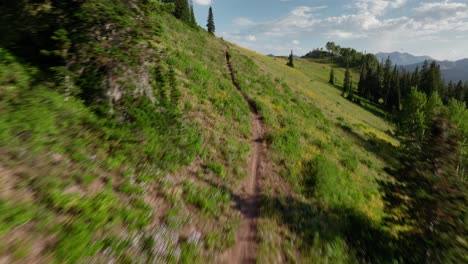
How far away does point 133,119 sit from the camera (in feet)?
37.1

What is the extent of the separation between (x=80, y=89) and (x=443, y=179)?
14.5 metres

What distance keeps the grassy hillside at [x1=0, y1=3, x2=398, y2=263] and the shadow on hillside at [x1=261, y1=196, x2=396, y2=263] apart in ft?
0.17

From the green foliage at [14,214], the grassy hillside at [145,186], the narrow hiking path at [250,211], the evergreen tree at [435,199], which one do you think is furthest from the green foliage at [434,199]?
the green foliage at [14,214]

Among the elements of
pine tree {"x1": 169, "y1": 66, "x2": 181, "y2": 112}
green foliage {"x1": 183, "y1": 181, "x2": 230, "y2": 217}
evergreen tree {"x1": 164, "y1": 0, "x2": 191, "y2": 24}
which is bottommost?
green foliage {"x1": 183, "y1": 181, "x2": 230, "y2": 217}

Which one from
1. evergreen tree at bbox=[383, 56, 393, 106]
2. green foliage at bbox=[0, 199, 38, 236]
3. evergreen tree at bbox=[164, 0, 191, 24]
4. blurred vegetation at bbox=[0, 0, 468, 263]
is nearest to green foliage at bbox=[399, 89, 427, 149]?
evergreen tree at bbox=[383, 56, 393, 106]

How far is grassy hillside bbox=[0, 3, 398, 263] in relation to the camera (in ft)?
21.0

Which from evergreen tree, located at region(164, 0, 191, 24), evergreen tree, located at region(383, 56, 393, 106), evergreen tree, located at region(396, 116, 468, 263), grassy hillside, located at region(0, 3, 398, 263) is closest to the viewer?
grassy hillside, located at region(0, 3, 398, 263)

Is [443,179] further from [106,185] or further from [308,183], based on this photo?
[106,185]

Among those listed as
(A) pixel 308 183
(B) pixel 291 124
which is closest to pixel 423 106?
(B) pixel 291 124

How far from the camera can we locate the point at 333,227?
35.1ft

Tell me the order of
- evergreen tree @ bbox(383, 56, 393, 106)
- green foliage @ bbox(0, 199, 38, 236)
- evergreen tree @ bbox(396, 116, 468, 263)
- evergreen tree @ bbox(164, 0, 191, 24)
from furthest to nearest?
evergreen tree @ bbox(383, 56, 393, 106), evergreen tree @ bbox(164, 0, 191, 24), evergreen tree @ bbox(396, 116, 468, 263), green foliage @ bbox(0, 199, 38, 236)

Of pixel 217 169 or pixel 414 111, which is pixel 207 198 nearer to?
pixel 217 169

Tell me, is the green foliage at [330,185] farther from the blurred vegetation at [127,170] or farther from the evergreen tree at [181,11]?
the evergreen tree at [181,11]

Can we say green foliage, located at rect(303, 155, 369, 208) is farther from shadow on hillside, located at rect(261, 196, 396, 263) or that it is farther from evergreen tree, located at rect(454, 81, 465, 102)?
evergreen tree, located at rect(454, 81, 465, 102)
